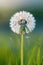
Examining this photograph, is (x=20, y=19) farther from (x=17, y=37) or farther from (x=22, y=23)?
(x=17, y=37)

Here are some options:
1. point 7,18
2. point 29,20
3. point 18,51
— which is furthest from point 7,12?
point 18,51

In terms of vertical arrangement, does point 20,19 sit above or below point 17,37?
above

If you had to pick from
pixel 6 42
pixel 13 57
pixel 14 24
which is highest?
pixel 14 24

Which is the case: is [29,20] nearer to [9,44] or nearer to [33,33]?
[33,33]

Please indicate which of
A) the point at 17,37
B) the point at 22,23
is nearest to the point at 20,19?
the point at 22,23
